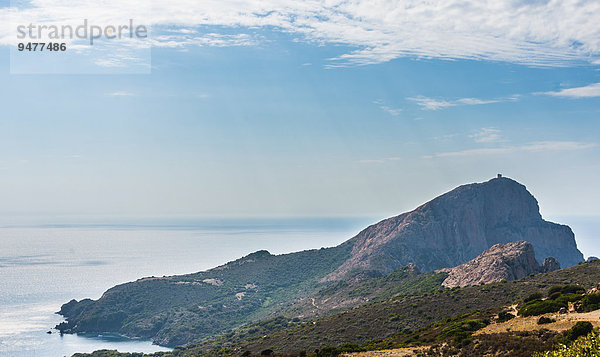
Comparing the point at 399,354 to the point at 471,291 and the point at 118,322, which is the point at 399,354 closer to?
the point at 471,291

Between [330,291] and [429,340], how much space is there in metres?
102

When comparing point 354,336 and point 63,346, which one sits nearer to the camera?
point 354,336

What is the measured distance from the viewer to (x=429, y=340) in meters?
40.1

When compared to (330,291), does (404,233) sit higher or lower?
higher

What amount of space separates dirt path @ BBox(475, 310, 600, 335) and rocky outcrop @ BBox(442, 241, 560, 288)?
5781 cm

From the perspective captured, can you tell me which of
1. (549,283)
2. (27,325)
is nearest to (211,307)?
(27,325)

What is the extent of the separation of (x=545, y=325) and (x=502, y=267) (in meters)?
67.0

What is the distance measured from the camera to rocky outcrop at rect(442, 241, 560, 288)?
94688mm

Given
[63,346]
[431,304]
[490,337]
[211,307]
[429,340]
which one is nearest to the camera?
[490,337]

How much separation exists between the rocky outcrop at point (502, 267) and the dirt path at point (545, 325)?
57.8 m

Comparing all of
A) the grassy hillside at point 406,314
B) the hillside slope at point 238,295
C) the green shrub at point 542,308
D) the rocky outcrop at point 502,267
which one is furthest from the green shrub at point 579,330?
the hillside slope at point 238,295

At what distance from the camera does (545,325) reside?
34125 millimetres

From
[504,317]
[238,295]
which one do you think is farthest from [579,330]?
[238,295]

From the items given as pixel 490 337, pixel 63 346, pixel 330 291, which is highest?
pixel 490 337
